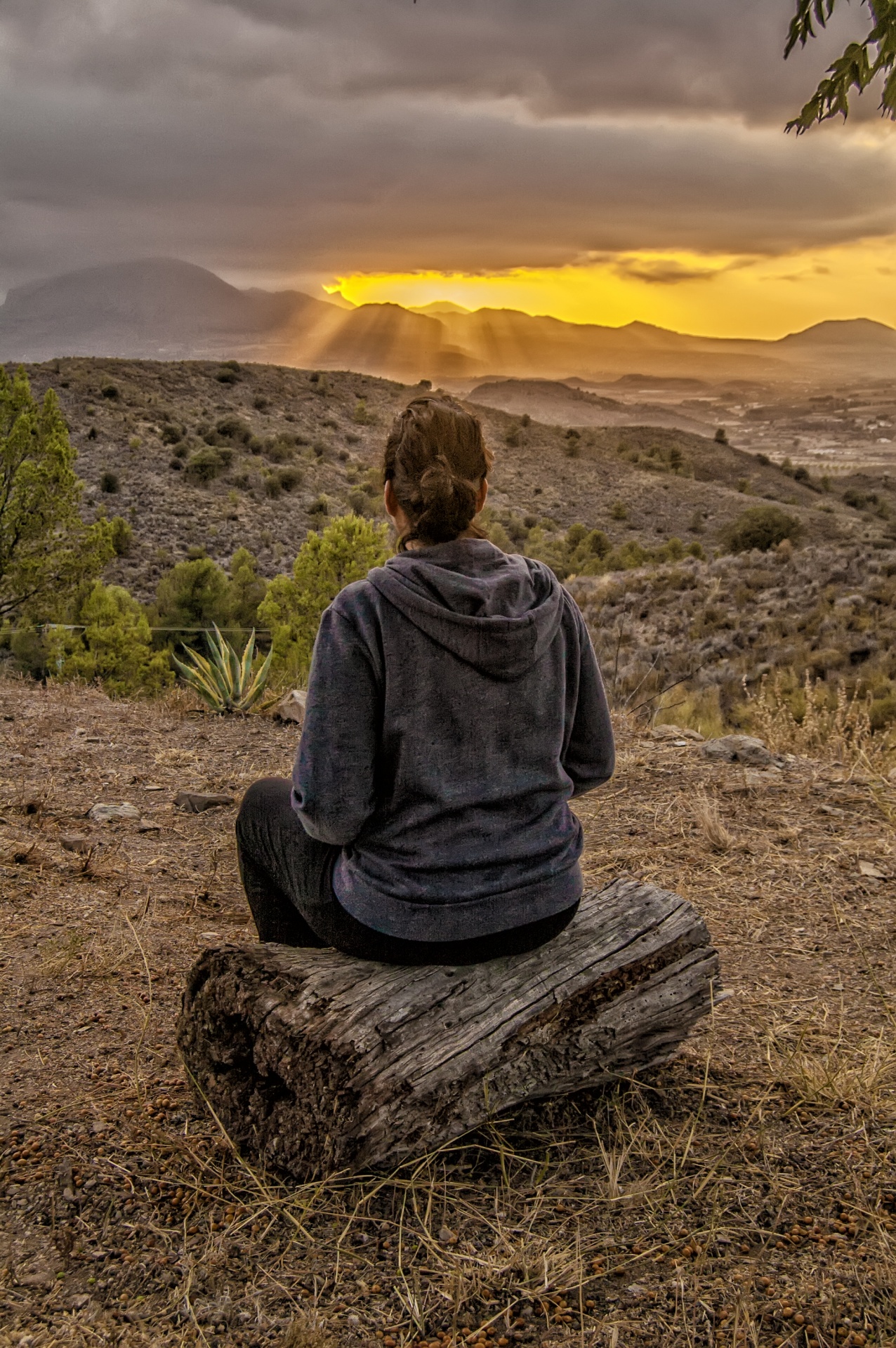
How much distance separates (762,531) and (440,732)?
28.6 meters

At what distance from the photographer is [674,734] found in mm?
6434

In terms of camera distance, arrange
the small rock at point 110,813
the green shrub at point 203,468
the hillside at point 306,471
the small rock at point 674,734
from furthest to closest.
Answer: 1. the green shrub at point 203,468
2. the hillside at point 306,471
3. the small rock at point 674,734
4. the small rock at point 110,813

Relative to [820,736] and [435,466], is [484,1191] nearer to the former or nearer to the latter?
[435,466]

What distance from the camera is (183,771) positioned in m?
5.90

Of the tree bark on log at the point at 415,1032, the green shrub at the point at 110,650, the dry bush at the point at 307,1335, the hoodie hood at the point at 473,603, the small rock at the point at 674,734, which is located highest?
the hoodie hood at the point at 473,603

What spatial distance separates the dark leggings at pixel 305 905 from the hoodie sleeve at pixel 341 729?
0.28m

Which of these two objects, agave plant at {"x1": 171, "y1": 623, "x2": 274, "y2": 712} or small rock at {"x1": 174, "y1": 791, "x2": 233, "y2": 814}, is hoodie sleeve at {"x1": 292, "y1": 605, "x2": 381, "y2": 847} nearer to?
small rock at {"x1": 174, "y1": 791, "x2": 233, "y2": 814}

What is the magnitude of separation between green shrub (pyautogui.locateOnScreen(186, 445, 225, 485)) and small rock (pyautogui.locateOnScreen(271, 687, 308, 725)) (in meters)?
40.2

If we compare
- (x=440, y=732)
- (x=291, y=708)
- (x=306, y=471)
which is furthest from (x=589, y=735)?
(x=306, y=471)

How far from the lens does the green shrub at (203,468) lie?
4538 centimetres

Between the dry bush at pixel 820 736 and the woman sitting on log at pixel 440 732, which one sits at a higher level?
the woman sitting on log at pixel 440 732

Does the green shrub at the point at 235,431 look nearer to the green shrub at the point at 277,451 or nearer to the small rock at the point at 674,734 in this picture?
the green shrub at the point at 277,451

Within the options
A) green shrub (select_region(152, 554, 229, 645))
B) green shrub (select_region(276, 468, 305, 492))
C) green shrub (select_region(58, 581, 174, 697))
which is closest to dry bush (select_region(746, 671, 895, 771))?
green shrub (select_region(58, 581, 174, 697))

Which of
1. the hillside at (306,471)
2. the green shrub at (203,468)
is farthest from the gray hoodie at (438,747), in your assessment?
the green shrub at (203,468)
